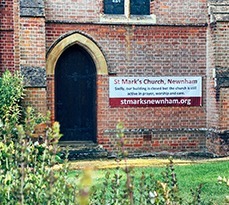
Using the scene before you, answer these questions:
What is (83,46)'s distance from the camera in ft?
48.0

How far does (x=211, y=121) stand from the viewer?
15.3 m

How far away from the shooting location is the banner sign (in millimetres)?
14898

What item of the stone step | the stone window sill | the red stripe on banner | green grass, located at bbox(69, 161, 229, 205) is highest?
the stone window sill

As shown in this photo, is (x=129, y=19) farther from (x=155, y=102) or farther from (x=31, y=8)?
(x=31, y=8)

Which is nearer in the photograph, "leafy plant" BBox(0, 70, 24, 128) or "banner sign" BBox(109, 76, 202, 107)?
"leafy plant" BBox(0, 70, 24, 128)

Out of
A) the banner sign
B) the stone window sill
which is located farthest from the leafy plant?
the stone window sill

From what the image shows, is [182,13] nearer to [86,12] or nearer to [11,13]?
[86,12]

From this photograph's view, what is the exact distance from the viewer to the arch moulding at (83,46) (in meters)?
14.4

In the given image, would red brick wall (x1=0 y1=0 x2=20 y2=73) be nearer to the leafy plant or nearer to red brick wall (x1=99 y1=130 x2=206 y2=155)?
the leafy plant

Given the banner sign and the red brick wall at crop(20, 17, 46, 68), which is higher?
the red brick wall at crop(20, 17, 46, 68)

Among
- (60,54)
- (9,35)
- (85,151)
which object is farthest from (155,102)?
(9,35)

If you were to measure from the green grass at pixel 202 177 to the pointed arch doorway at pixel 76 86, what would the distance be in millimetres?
3177

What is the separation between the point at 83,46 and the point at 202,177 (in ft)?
18.0

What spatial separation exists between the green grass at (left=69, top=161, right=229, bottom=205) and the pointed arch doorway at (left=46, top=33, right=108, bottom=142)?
3.18 m
